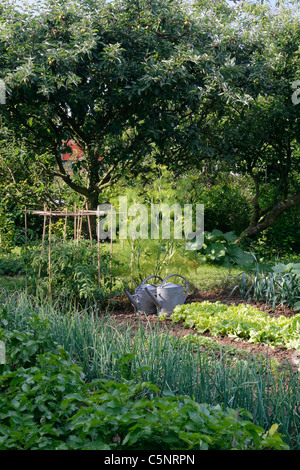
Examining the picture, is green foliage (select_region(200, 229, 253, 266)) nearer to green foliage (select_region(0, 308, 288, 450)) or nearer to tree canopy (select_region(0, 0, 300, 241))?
tree canopy (select_region(0, 0, 300, 241))

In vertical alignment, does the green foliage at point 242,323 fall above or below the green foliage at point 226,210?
below

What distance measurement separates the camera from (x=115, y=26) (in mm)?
6750

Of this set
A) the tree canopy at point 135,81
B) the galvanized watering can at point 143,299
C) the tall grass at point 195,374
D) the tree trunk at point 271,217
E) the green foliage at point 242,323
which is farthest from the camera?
the tree trunk at point 271,217

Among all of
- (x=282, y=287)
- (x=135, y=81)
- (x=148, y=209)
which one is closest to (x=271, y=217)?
(x=148, y=209)

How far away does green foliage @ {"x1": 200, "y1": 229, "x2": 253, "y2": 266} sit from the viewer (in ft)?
26.7

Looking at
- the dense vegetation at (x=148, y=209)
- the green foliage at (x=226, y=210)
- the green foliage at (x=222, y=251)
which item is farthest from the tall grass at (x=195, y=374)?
the green foliage at (x=226, y=210)

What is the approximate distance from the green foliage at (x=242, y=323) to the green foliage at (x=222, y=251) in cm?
321

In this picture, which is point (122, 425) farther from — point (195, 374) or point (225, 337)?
point (225, 337)

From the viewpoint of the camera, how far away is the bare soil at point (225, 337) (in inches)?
141

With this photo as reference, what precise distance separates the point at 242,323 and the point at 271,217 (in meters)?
5.97

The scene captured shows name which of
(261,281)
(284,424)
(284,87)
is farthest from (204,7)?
(284,424)

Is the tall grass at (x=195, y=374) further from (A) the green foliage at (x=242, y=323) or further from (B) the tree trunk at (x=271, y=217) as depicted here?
(B) the tree trunk at (x=271, y=217)

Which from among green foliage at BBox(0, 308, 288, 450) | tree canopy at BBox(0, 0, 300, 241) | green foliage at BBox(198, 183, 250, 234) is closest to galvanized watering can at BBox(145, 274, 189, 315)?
tree canopy at BBox(0, 0, 300, 241)
